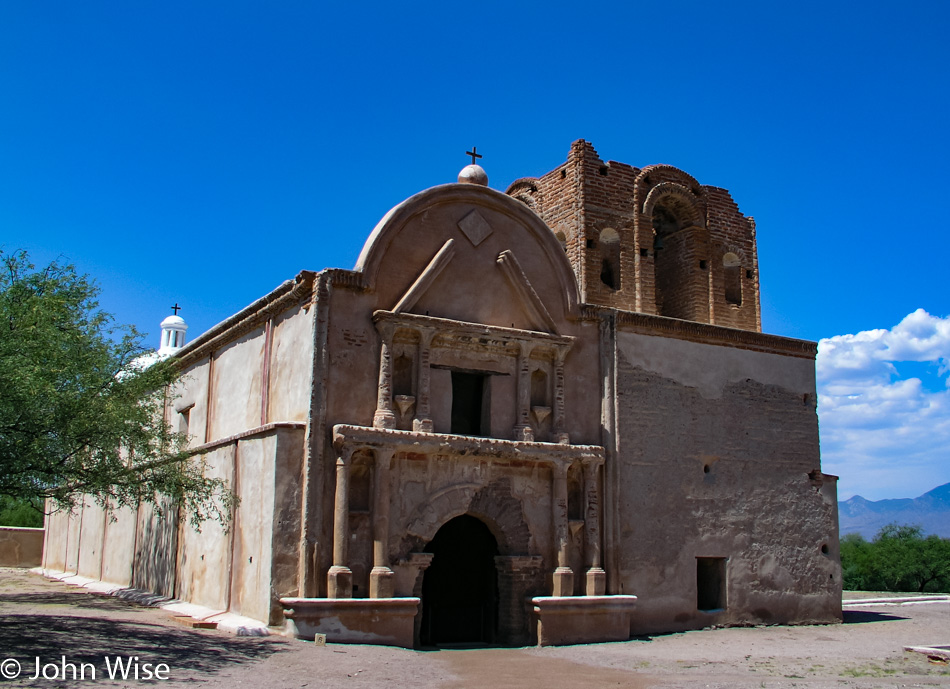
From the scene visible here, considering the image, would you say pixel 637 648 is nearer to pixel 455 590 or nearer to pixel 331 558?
pixel 455 590

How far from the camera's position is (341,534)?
39.5 feet

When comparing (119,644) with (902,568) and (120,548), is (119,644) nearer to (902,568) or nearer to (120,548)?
(120,548)

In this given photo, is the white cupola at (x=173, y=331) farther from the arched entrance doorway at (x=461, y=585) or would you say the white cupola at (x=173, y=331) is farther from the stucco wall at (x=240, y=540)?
the arched entrance doorway at (x=461, y=585)

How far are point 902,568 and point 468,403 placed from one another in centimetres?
2352

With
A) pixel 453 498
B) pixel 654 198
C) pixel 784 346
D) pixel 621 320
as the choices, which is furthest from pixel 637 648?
pixel 654 198

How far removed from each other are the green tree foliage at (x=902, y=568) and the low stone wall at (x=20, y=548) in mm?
25247

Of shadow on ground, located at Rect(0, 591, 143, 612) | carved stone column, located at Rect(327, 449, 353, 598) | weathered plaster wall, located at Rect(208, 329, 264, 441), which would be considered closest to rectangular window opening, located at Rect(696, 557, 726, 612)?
carved stone column, located at Rect(327, 449, 353, 598)

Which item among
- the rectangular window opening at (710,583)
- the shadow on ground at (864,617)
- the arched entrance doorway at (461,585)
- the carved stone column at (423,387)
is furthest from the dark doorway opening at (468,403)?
the shadow on ground at (864,617)

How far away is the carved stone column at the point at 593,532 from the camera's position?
45.1 feet

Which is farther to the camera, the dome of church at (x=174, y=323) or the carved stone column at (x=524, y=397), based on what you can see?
the dome of church at (x=174, y=323)

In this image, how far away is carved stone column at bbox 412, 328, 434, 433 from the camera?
1291 centimetres

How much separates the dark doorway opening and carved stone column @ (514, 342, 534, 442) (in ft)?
1.72

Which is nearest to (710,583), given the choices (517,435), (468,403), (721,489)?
(721,489)

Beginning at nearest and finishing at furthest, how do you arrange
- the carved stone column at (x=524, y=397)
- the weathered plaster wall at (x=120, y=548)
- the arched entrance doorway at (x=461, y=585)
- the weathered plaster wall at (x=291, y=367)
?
the weathered plaster wall at (x=291, y=367) → the arched entrance doorway at (x=461, y=585) → the carved stone column at (x=524, y=397) → the weathered plaster wall at (x=120, y=548)
